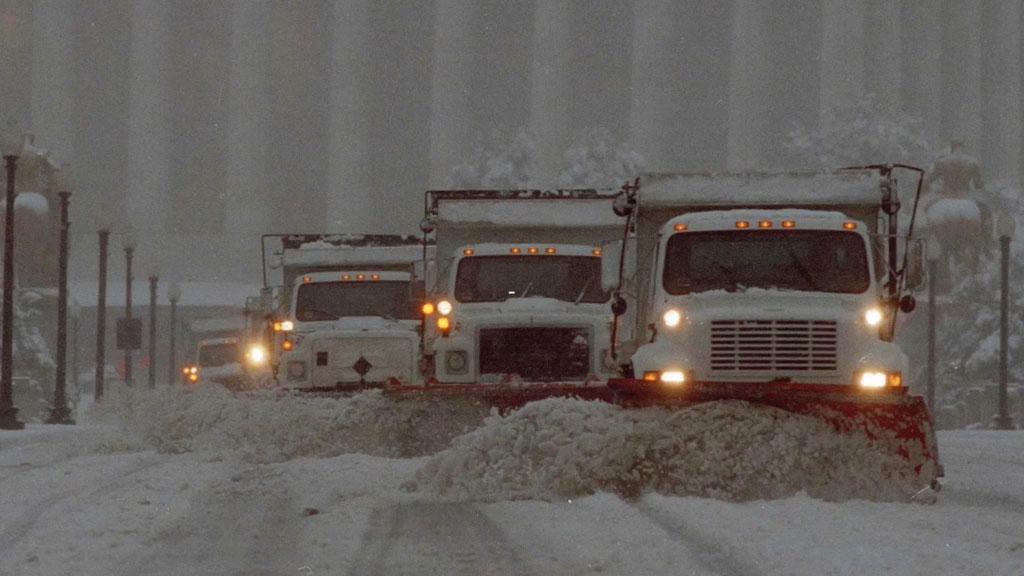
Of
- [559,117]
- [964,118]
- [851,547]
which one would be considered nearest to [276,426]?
[851,547]

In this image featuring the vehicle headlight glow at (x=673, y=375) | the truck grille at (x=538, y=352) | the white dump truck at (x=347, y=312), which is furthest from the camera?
the white dump truck at (x=347, y=312)

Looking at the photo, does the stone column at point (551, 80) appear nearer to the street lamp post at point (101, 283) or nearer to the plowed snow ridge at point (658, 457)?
the street lamp post at point (101, 283)

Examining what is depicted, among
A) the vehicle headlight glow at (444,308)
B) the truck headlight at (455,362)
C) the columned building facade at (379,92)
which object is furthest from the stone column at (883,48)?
the truck headlight at (455,362)

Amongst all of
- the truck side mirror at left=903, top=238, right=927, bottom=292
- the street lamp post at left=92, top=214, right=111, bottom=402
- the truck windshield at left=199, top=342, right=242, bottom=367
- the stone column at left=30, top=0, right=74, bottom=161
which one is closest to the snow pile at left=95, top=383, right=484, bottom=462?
the truck side mirror at left=903, top=238, right=927, bottom=292

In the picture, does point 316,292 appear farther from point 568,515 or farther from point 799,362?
point 568,515

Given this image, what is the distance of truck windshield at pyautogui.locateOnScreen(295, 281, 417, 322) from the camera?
2781cm

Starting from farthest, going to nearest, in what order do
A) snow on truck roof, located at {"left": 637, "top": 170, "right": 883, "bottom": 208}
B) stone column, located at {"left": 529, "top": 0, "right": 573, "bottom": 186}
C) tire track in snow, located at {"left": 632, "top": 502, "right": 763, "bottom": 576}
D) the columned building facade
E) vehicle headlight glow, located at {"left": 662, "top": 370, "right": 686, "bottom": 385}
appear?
the columned building facade → stone column, located at {"left": 529, "top": 0, "right": 573, "bottom": 186} → snow on truck roof, located at {"left": 637, "top": 170, "right": 883, "bottom": 208} → vehicle headlight glow, located at {"left": 662, "top": 370, "right": 686, "bottom": 385} → tire track in snow, located at {"left": 632, "top": 502, "right": 763, "bottom": 576}

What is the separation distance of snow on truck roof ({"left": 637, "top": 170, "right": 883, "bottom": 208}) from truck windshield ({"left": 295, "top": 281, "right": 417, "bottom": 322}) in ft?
27.1

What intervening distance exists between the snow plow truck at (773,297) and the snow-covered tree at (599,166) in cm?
5623

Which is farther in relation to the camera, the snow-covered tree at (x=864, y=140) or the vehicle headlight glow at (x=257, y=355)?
the snow-covered tree at (x=864, y=140)

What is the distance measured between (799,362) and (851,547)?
5.30m

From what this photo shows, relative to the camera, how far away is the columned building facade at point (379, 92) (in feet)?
297

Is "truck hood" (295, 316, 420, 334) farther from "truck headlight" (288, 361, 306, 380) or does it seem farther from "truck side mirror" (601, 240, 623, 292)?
"truck side mirror" (601, 240, 623, 292)

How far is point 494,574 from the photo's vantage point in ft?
35.0
